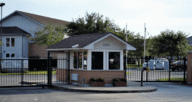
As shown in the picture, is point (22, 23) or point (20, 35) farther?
point (22, 23)

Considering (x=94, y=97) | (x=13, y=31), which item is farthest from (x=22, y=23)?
(x=94, y=97)

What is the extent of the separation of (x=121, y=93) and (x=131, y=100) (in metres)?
2.78

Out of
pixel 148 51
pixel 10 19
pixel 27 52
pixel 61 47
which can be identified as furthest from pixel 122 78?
pixel 148 51

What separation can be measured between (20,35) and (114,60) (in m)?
28.8

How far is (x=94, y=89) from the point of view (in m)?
15.3

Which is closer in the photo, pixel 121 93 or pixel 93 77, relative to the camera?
pixel 121 93

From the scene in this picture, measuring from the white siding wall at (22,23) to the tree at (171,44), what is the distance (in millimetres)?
20600

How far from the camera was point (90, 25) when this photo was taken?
37938mm

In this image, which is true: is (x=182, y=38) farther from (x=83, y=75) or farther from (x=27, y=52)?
(x=83, y=75)

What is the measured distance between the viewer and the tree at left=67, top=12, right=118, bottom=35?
3797 centimetres

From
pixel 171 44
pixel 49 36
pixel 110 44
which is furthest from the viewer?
pixel 171 44

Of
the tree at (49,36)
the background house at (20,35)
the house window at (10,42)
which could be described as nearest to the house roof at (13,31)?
the background house at (20,35)

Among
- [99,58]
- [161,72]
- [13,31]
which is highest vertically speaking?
[13,31]

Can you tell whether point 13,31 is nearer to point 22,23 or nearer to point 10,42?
point 10,42
